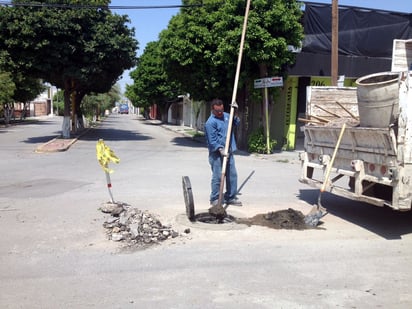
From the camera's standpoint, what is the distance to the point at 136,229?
5957mm

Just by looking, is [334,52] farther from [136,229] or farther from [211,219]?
[136,229]

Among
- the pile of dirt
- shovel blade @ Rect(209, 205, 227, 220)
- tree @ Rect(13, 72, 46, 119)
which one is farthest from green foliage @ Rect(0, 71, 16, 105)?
the pile of dirt

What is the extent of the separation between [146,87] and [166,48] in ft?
89.3

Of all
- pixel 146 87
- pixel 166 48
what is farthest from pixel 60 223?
pixel 146 87

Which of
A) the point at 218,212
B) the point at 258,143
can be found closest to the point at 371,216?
the point at 218,212

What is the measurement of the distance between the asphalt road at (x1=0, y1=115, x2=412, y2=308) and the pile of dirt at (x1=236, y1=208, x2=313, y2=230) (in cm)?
20

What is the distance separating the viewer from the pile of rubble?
5.81 m

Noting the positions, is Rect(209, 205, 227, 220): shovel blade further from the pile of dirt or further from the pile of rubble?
the pile of rubble

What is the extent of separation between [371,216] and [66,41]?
17693 millimetres

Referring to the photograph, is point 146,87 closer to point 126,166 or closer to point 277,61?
point 277,61

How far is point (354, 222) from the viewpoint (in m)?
7.08

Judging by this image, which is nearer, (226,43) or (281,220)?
(281,220)

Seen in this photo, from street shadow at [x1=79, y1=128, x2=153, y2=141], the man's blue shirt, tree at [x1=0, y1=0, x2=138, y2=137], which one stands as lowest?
street shadow at [x1=79, y1=128, x2=153, y2=141]

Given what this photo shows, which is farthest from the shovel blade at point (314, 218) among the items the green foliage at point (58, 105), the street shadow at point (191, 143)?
the green foliage at point (58, 105)
